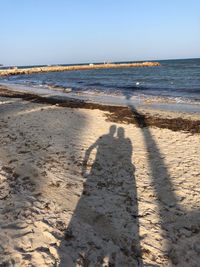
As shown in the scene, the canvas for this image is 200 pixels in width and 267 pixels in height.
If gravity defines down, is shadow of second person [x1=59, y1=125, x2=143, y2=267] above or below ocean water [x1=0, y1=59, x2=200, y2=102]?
below

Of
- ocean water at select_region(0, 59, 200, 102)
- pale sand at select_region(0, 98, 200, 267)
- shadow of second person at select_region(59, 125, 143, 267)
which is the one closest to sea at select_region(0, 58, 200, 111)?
ocean water at select_region(0, 59, 200, 102)

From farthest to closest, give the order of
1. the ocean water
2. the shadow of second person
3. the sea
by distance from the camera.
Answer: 1. the ocean water
2. the sea
3. the shadow of second person

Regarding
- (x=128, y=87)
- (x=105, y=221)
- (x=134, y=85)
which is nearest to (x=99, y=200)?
(x=105, y=221)

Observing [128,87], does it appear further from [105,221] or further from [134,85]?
[105,221]

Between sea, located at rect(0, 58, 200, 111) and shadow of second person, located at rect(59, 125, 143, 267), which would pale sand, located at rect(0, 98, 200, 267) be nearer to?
shadow of second person, located at rect(59, 125, 143, 267)

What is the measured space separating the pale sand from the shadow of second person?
0.05 feet

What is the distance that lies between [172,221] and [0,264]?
2.76 meters

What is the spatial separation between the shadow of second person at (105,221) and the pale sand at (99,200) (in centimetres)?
1

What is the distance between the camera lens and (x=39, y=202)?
5422 mm

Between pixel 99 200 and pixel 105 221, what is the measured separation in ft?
2.34

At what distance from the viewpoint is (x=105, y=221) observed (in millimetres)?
5059

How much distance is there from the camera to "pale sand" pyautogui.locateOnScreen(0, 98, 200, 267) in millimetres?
4234

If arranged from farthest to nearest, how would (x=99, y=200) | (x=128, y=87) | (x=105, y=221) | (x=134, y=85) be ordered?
1. (x=134, y=85)
2. (x=128, y=87)
3. (x=99, y=200)
4. (x=105, y=221)

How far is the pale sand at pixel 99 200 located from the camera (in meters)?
4.23
